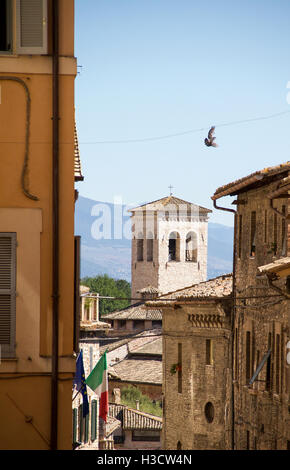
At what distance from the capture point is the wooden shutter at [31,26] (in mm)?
10625

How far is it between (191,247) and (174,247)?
1.80m

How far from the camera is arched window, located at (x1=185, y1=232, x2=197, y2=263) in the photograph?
10700cm

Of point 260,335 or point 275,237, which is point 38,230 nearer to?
point 275,237

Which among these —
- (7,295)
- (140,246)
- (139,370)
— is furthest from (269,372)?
(140,246)

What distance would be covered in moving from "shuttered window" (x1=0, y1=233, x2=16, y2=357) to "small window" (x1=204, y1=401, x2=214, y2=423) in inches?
802

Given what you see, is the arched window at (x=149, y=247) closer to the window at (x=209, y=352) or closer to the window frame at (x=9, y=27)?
the window at (x=209, y=352)

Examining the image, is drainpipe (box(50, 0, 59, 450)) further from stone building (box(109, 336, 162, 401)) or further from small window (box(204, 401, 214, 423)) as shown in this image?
stone building (box(109, 336, 162, 401))

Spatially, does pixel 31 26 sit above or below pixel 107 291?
above

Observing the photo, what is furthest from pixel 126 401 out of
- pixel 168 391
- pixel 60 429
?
pixel 60 429

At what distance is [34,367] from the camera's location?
33.8 ft

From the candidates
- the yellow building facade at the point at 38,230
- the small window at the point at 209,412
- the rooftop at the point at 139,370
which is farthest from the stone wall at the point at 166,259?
the yellow building facade at the point at 38,230

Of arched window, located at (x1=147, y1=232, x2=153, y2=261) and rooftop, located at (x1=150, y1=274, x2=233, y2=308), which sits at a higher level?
arched window, located at (x1=147, y1=232, x2=153, y2=261)

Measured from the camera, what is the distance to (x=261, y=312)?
965 inches

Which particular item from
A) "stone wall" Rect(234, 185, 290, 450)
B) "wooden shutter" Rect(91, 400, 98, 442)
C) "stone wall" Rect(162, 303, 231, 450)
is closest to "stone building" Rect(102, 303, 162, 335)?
"wooden shutter" Rect(91, 400, 98, 442)
